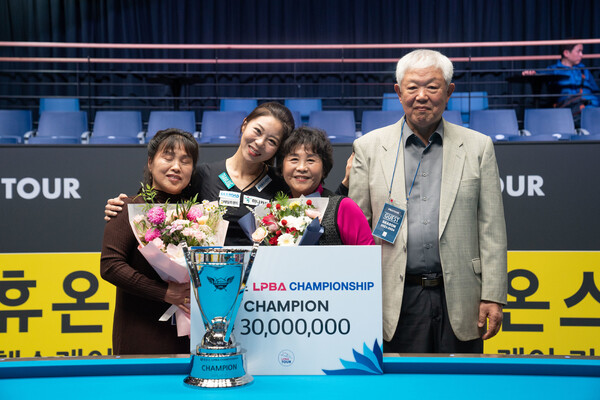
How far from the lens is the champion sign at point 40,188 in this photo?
2.89 meters

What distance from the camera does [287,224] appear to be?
1.51 m

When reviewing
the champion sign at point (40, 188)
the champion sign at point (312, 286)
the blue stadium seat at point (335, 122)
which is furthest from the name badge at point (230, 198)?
the blue stadium seat at point (335, 122)

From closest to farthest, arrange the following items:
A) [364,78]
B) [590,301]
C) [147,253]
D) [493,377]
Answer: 1. [493,377]
2. [147,253]
3. [590,301]
4. [364,78]

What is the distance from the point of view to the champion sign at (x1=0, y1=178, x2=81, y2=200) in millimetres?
2887

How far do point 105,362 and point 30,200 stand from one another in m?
1.97

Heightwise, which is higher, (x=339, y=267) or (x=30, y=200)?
(x=30, y=200)

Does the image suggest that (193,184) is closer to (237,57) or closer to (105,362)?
(105,362)

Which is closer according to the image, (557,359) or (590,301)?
(557,359)

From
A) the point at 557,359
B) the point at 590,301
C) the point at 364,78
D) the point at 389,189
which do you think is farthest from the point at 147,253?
the point at 364,78

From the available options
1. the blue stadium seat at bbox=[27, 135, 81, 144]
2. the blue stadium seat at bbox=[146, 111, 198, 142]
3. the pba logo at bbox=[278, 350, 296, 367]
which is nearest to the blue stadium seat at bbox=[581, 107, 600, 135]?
the blue stadium seat at bbox=[146, 111, 198, 142]

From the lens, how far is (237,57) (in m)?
8.98

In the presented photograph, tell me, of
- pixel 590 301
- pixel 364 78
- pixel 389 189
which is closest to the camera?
pixel 389 189

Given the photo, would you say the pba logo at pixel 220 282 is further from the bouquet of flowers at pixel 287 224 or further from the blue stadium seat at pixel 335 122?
the blue stadium seat at pixel 335 122

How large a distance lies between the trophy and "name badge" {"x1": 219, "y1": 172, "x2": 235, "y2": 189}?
91cm
